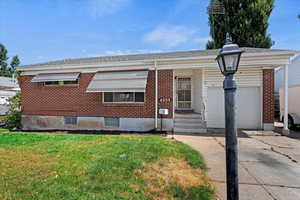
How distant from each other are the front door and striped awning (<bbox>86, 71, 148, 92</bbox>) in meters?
3.32

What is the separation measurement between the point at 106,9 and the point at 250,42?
674 inches

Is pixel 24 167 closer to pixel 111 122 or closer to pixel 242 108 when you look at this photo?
pixel 111 122

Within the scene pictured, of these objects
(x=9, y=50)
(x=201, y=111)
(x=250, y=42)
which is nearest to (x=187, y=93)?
(x=201, y=111)

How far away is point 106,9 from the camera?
9508mm

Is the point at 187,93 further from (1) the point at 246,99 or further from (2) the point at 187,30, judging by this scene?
(2) the point at 187,30

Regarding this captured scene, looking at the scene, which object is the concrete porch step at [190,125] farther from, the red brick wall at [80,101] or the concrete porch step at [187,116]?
the red brick wall at [80,101]

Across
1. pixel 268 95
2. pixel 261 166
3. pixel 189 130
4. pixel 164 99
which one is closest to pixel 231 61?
pixel 261 166

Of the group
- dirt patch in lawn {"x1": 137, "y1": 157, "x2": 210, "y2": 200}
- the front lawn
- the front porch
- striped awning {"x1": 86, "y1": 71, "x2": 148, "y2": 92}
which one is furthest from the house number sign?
dirt patch in lawn {"x1": 137, "y1": 157, "x2": 210, "y2": 200}

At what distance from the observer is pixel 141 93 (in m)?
10.0

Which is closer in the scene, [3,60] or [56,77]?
[56,77]

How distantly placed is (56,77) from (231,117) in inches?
437

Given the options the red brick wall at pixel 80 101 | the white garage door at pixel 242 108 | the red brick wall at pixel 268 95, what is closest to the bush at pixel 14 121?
the red brick wall at pixel 80 101

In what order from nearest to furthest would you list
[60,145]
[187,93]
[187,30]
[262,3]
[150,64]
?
[60,145]
[150,64]
[187,93]
[187,30]
[262,3]

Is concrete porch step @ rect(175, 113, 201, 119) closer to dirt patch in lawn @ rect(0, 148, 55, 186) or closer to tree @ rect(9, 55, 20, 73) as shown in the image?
dirt patch in lawn @ rect(0, 148, 55, 186)
